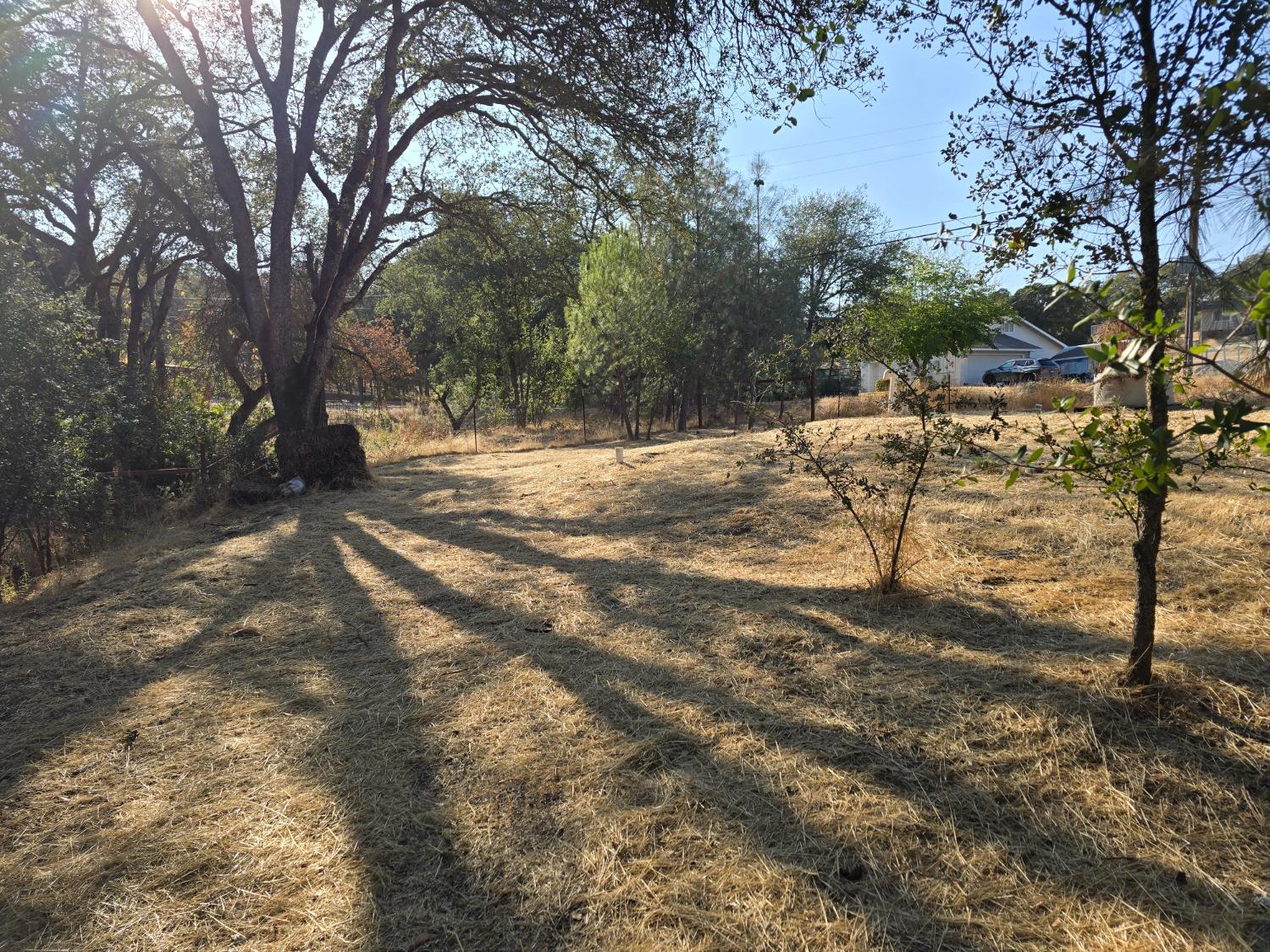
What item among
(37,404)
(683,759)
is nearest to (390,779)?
(683,759)

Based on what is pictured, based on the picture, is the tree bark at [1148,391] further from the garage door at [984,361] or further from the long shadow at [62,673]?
the garage door at [984,361]

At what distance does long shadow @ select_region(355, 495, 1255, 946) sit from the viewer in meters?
1.66

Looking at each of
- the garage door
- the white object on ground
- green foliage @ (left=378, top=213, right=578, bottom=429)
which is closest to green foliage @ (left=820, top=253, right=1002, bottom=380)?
green foliage @ (left=378, top=213, right=578, bottom=429)

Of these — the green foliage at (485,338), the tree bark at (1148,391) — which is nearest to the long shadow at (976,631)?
the tree bark at (1148,391)

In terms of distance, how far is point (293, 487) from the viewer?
9.21 meters

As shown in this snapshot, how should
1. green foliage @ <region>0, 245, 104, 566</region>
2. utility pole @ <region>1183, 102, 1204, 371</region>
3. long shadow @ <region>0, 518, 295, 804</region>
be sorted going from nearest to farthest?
utility pole @ <region>1183, 102, 1204, 371</region>, long shadow @ <region>0, 518, 295, 804</region>, green foliage @ <region>0, 245, 104, 566</region>

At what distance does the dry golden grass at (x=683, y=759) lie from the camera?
1.72 m

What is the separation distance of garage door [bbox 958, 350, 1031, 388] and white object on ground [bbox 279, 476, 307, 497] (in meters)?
34.8

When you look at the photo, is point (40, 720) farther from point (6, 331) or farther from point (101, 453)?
point (101, 453)

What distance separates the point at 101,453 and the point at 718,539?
9.31 metres

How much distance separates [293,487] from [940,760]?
358 inches

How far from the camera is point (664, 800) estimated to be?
7.00ft

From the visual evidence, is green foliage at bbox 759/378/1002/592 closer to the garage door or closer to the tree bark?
the tree bark

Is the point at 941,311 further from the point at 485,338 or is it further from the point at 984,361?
the point at 984,361
